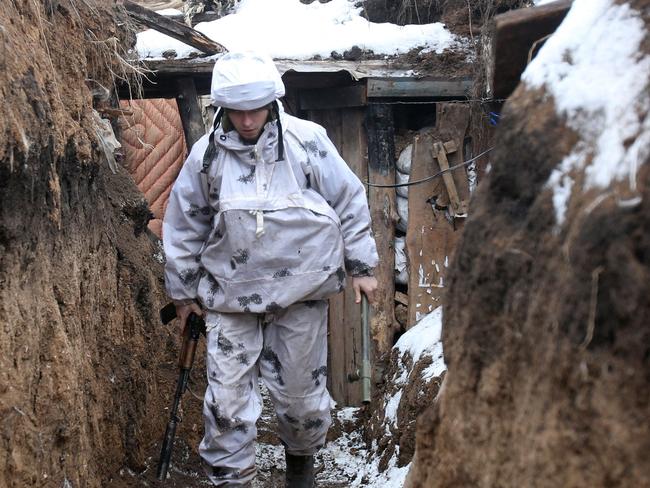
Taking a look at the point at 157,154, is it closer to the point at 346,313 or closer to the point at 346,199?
the point at 346,313

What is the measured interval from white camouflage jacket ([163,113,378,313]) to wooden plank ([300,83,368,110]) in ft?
11.0

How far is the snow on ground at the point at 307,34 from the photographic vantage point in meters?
7.74

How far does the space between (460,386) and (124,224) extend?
4.23 meters

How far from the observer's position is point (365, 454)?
592cm

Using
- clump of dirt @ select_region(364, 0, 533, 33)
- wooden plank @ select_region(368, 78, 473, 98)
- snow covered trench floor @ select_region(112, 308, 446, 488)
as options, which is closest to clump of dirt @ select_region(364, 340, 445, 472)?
snow covered trench floor @ select_region(112, 308, 446, 488)

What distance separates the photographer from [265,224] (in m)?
4.18

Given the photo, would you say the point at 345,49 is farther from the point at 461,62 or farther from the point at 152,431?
the point at 152,431

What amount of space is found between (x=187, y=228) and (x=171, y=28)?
2.76 meters

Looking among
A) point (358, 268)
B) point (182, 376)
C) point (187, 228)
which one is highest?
point (187, 228)

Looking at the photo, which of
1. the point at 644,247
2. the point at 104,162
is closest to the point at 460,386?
the point at 644,247

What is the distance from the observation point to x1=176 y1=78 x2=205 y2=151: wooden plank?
7816 mm

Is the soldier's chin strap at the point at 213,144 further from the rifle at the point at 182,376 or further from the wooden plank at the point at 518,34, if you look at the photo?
the wooden plank at the point at 518,34

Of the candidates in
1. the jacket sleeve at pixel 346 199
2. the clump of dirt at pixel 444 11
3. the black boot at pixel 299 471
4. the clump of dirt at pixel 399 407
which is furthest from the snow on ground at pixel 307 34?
the black boot at pixel 299 471

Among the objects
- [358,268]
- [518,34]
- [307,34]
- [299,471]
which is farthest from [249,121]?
[307,34]
